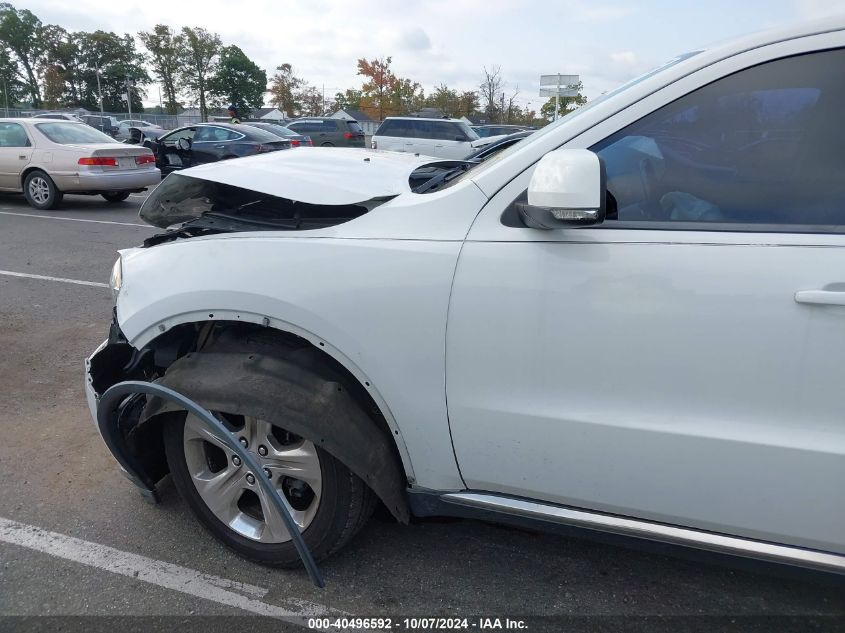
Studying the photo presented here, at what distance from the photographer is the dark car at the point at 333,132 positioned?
78.5ft

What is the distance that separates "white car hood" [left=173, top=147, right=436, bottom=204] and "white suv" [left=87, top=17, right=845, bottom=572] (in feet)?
0.07

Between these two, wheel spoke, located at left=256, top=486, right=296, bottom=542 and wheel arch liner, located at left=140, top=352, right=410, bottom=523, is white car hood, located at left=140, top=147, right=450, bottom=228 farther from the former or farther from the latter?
wheel spoke, located at left=256, top=486, right=296, bottom=542

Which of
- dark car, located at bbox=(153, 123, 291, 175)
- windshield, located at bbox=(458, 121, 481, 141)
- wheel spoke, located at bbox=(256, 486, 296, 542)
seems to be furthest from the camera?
windshield, located at bbox=(458, 121, 481, 141)

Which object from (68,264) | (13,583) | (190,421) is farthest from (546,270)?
(68,264)

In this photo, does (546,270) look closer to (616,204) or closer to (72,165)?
(616,204)

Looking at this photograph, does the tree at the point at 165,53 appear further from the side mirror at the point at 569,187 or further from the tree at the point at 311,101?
the side mirror at the point at 569,187

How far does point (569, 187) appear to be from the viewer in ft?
5.67

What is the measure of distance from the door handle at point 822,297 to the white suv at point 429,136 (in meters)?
15.3

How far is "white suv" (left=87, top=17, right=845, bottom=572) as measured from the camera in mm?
1722

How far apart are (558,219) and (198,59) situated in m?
77.9

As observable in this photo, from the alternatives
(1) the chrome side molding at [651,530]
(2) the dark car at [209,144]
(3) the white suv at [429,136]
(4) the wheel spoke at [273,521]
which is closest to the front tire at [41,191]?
(2) the dark car at [209,144]

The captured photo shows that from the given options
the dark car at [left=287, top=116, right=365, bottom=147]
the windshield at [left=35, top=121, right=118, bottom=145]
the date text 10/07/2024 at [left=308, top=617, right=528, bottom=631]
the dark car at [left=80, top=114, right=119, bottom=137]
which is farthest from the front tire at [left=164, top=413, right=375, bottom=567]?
the dark car at [left=80, top=114, right=119, bottom=137]

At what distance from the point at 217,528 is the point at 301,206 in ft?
4.31

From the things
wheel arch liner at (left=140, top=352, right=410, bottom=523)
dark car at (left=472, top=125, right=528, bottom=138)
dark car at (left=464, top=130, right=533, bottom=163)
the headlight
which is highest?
dark car at (left=472, top=125, right=528, bottom=138)
